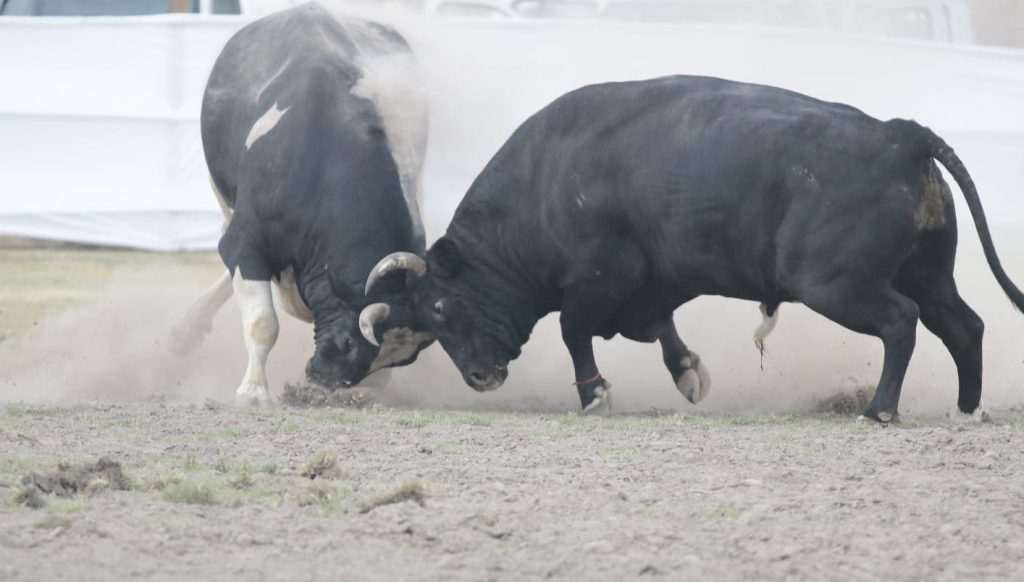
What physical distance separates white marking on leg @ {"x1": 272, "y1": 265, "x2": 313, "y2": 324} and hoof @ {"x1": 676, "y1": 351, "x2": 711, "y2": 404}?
2084 millimetres

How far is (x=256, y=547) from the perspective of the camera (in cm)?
509

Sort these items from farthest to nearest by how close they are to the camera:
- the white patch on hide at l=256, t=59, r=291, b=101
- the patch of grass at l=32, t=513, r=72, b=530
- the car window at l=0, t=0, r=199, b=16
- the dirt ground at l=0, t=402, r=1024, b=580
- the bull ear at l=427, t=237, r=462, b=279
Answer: the car window at l=0, t=0, r=199, b=16, the white patch on hide at l=256, t=59, r=291, b=101, the bull ear at l=427, t=237, r=462, b=279, the patch of grass at l=32, t=513, r=72, b=530, the dirt ground at l=0, t=402, r=1024, b=580

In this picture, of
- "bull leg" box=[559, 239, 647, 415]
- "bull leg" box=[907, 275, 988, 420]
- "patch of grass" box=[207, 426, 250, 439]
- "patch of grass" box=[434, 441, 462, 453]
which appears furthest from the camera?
"bull leg" box=[559, 239, 647, 415]

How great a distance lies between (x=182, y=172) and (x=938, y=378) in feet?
31.2

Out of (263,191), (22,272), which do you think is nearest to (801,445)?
(263,191)

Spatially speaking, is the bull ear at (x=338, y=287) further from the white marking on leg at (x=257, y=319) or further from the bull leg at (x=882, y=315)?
the bull leg at (x=882, y=315)

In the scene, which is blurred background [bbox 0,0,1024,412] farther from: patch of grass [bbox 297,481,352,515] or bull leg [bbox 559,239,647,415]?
patch of grass [bbox 297,481,352,515]

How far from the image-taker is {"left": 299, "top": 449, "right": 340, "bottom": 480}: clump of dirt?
627cm

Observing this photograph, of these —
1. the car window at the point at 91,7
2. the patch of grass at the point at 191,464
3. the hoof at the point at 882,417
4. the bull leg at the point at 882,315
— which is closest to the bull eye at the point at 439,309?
the bull leg at the point at 882,315

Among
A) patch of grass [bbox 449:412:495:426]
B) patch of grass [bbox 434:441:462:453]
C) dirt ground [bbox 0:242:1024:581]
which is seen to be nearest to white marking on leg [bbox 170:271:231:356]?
dirt ground [bbox 0:242:1024:581]

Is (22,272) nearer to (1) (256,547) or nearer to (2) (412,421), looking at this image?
(2) (412,421)

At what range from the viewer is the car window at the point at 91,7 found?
59.3ft

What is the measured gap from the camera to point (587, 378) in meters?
8.93

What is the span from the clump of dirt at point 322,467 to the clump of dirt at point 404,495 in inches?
22.7
